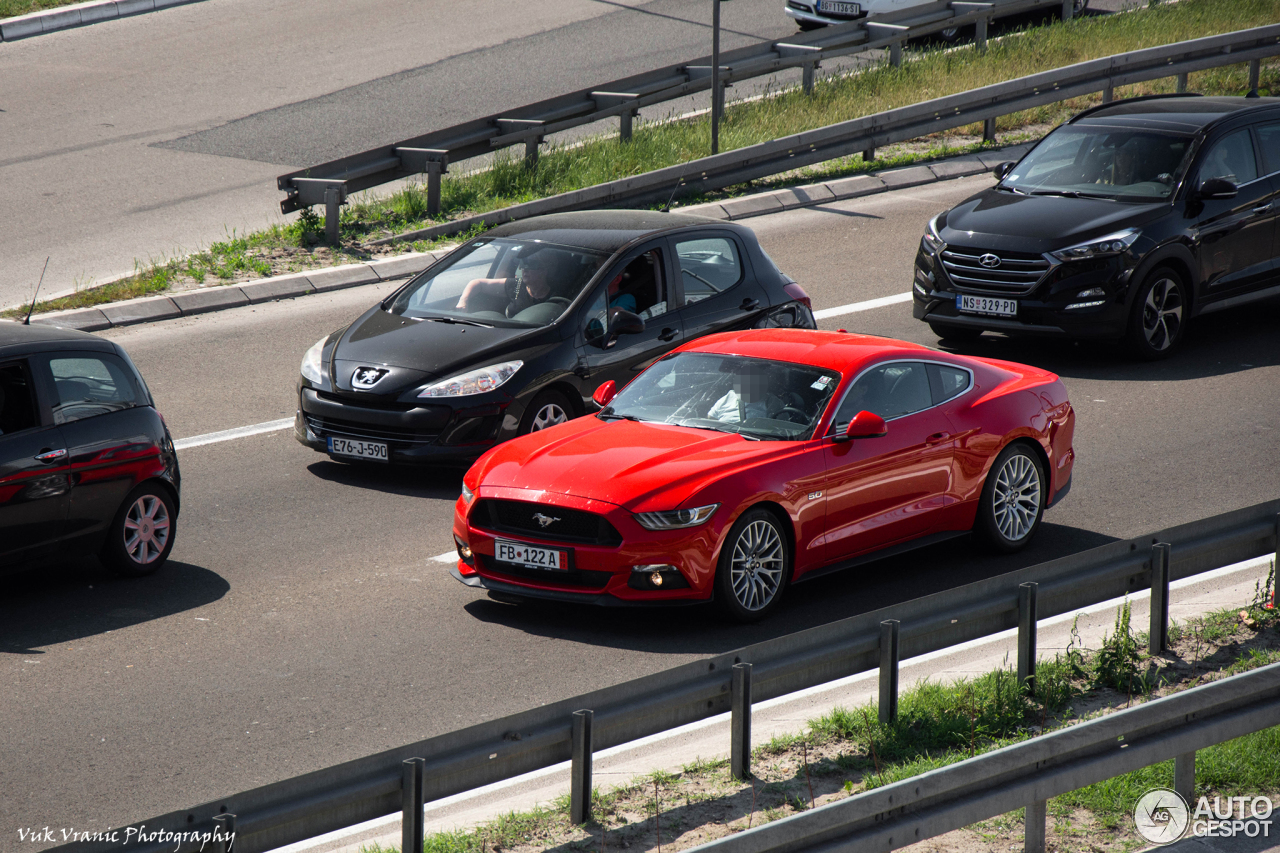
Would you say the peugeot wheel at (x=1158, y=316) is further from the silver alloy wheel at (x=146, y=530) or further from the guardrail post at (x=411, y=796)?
the guardrail post at (x=411, y=796)

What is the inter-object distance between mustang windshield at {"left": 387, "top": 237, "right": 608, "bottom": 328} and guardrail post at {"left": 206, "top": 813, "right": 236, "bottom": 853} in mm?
7334

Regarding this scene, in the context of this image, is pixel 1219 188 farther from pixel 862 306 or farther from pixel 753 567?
pixel 753 567

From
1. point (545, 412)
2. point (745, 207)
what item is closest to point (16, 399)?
point (545, 412)

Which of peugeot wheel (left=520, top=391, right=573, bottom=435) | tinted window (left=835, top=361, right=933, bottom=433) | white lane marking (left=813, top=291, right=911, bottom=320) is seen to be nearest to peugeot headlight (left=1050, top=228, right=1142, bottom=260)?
white lane marking (left=813, top=291, right=911, bottom=320)

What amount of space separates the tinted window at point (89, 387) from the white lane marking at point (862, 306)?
737 centimetres

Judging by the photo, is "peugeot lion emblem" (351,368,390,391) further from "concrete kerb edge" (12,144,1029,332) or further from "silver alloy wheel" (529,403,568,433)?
"concrete kerb edge" (12,144,1029,332)

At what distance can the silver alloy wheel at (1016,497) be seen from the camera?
32.1 ft

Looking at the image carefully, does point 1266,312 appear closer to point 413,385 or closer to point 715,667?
point 413,385

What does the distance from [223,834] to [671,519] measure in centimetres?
404

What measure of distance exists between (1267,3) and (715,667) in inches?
971

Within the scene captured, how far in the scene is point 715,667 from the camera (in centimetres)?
614

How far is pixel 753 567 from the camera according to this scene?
337 inches

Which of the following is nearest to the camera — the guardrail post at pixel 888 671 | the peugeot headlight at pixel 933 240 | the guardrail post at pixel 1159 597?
the guardrail post at pixel 888 671

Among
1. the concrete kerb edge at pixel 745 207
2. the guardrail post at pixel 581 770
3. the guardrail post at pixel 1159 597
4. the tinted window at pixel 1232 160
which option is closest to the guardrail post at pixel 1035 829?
the guardrail post at pixel 581 770
